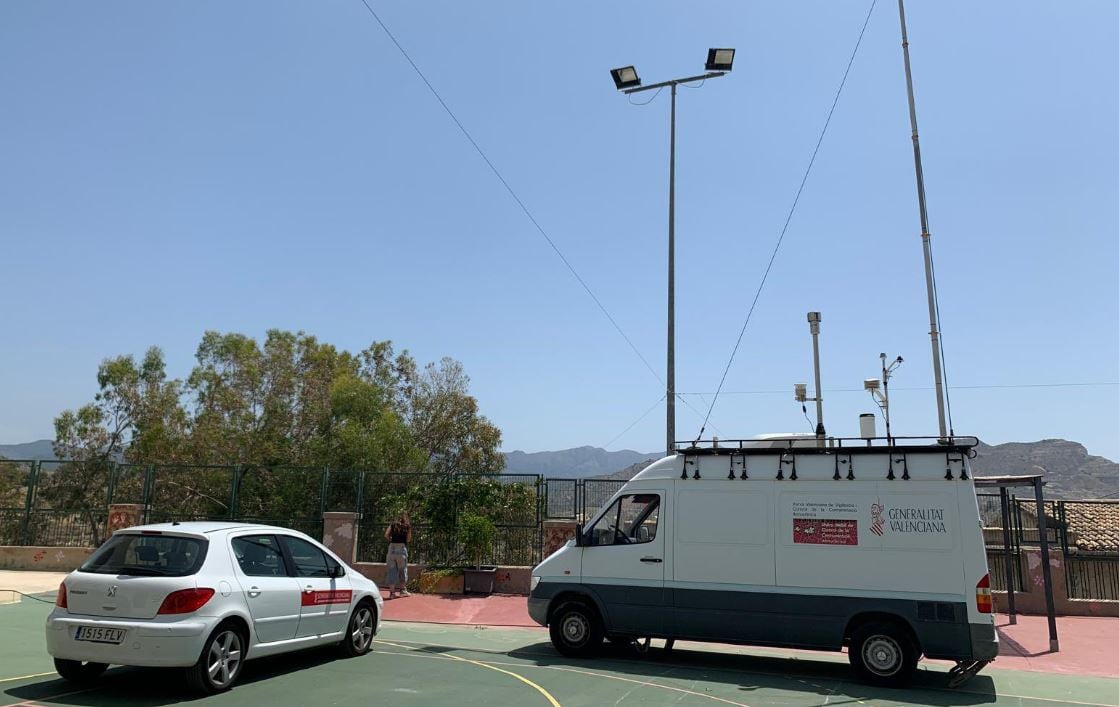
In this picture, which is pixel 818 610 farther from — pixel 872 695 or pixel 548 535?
pixel 548 535

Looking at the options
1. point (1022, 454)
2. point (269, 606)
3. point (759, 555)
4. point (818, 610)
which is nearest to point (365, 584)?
point (269, 606)

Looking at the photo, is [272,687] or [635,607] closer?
[272,687]

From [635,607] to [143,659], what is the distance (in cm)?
571

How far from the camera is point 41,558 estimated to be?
20.1 m

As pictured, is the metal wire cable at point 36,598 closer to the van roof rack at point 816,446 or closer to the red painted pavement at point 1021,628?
the red painted pavement at point 1021,628

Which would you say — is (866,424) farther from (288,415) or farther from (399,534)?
(288,415)

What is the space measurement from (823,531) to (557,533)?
8401 mm

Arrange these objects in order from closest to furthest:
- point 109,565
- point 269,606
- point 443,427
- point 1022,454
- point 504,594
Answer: point 109,565, point 269,606, point 504,594, point 443,427, point 1022,454

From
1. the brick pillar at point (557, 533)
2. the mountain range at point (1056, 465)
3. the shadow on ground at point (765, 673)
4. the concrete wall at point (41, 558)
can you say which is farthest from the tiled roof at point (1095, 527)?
the mountain range at point (1056, 465)

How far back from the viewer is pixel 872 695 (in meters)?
8.27

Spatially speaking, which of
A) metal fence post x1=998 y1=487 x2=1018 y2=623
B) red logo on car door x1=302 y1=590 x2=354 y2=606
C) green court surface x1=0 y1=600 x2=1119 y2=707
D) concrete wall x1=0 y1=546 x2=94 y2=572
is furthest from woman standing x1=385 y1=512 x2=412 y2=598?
metal fence post x1=998 y1=487 x2=1018 y2=623

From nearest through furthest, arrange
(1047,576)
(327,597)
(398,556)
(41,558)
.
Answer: (327,597) → (1047,576) → (398,556) → (41,558)

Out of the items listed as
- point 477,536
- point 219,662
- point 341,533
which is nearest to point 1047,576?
point 477,536

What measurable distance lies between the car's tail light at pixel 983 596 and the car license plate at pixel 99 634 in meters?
8.70
